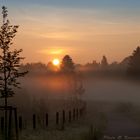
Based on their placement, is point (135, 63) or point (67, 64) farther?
point (67, 64)

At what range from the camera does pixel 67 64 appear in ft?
456

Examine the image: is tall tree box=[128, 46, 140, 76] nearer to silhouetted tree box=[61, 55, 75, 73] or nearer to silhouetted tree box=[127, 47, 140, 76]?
silhouetted tree box=[127, 47, 140, 76]

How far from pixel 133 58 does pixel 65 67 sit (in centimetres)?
2880

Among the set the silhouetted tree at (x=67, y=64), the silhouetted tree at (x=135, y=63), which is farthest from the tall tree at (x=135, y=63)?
the silhouetted tree at (x=67, y=64)

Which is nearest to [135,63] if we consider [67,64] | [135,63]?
[135,63]

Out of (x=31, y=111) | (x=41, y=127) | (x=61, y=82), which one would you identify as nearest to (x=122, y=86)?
(x=61, y=82)

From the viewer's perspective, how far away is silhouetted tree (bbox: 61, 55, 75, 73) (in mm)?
135750

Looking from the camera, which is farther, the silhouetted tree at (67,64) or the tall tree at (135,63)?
the silhouetted tree at (67,64)

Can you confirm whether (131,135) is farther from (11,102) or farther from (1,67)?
(11,102)

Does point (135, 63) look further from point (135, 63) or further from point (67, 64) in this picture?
point (67, 64)

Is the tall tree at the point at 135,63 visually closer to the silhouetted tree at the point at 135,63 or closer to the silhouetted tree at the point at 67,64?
the silhouetted tree at the point at 135,63

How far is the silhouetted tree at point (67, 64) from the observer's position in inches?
5344

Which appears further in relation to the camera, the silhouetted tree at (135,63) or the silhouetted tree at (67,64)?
the silhouetted tree at (67,64)

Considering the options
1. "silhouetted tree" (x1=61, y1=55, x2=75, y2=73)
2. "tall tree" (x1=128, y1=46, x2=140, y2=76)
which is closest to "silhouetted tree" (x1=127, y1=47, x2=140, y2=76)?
"tall tree" (x1=128, y1=46, x2=140, y2=76)
